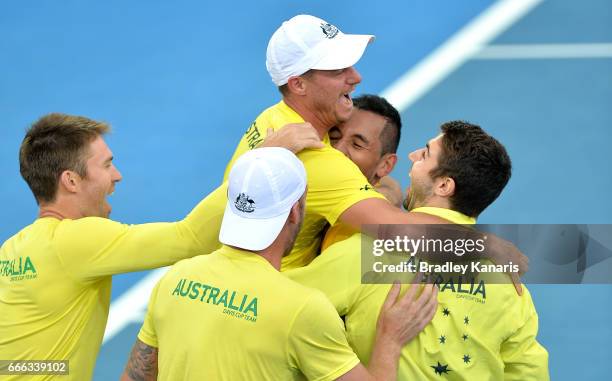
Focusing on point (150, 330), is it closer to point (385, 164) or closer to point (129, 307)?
point (385, 164)

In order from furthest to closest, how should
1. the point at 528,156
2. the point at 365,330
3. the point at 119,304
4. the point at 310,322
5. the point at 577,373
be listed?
the point at 528,156, the point at 119,304, the point at 577,373, the point at 365,330, the point at 310,322

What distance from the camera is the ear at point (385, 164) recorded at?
17.7 feet

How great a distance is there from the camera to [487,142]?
4.71 m

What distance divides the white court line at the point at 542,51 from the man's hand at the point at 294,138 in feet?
18.0

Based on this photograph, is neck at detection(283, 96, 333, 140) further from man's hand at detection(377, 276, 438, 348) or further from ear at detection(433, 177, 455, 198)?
man's hand at detection(377, 276, 438, 348)

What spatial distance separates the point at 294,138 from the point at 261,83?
5205 millimetres

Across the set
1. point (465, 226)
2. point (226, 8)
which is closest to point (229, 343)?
point (465, 226)

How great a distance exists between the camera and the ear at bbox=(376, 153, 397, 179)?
5402 mm

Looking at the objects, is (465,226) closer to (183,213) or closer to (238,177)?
(238,177)

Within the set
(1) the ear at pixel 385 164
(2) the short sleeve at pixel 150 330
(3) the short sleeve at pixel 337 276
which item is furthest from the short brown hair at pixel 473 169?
(2) the short sleeve at pixel 150 330

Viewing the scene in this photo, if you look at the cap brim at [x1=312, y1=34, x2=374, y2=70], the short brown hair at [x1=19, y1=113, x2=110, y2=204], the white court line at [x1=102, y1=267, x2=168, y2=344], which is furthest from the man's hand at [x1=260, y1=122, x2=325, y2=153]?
the white court line at [x1=102, y1=267, x2=168, y2=344]

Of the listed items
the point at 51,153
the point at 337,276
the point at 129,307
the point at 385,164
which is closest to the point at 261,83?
the point at 129,307

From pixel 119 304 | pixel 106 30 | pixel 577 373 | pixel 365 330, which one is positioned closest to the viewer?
pixel 365 330

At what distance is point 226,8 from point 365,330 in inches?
249
